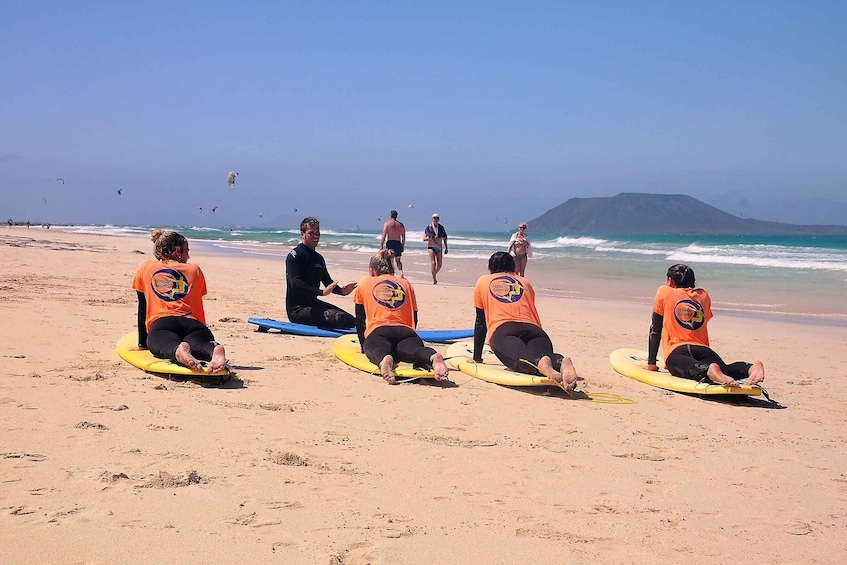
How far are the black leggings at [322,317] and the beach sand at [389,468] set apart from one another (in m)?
1.53

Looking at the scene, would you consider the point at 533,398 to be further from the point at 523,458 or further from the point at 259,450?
the point at 259,450

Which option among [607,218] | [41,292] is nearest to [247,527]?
[41,292]

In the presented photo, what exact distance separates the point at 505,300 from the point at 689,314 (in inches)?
62.6

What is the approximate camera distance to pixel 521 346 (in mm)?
6098

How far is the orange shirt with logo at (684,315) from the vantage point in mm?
6246

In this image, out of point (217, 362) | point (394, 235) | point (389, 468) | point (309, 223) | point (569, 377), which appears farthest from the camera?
point (394, 235)

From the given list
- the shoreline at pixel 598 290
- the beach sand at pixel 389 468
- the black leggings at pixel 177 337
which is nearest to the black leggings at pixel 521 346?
the beach sand at pixel 389 468

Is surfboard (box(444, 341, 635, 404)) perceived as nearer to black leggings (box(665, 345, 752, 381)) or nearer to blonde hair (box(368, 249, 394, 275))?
black leggings (box(665, 345, 752, 381))

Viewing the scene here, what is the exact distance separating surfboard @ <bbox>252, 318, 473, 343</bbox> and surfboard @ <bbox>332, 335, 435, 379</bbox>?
945 millimetres

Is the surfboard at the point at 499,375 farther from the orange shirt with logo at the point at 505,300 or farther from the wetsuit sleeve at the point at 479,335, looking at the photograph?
the orange shirt with logo at the point at 505,300

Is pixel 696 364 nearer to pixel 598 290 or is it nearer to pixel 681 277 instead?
pixel 681 277

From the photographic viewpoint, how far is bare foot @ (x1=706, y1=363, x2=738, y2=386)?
5781 mm

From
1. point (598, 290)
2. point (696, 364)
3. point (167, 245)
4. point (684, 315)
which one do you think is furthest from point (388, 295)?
point (598, 290)

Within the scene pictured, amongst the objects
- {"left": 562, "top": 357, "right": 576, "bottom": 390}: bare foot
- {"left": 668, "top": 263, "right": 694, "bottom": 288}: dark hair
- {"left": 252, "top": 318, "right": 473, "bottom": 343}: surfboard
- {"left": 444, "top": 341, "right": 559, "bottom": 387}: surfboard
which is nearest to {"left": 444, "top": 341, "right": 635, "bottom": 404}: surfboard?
{"left": 444, "top": 341, "right": 559, "bottom": 387}: surfboard
